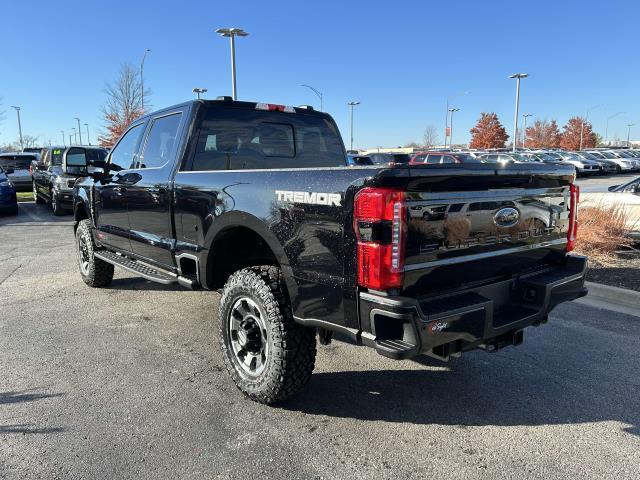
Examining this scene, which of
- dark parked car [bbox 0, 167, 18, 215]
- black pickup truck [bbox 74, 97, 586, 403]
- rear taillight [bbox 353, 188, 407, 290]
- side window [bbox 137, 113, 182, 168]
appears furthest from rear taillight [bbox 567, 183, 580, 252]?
dark parked car [bbox 0, 167, 18, 215]

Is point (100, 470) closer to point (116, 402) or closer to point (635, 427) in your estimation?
point (116, 402)

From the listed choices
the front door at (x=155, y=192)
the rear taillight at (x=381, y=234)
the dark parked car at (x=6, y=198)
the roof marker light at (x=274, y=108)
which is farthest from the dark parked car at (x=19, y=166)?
the rear taillight at (x=381, y=234)

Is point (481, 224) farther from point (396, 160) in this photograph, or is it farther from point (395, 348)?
point (395, 348)

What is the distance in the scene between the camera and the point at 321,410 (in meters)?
3.27

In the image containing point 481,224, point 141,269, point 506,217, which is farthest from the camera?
point 141,269

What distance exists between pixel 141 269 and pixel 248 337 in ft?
6.21

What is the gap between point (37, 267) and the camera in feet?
24.6

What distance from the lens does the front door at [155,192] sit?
4.24 meters

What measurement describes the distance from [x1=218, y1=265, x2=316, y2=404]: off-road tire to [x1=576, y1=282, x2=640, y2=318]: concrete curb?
384cm

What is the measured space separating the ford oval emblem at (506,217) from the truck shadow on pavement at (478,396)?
122cm

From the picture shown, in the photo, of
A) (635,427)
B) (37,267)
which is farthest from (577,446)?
(37,267)

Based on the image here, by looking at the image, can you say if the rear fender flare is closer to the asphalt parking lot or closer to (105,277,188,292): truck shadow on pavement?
the asphalt parking lot

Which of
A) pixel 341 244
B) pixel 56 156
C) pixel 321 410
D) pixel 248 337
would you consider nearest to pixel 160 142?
pixel 248 337

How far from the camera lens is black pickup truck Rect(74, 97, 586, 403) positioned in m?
2.51
